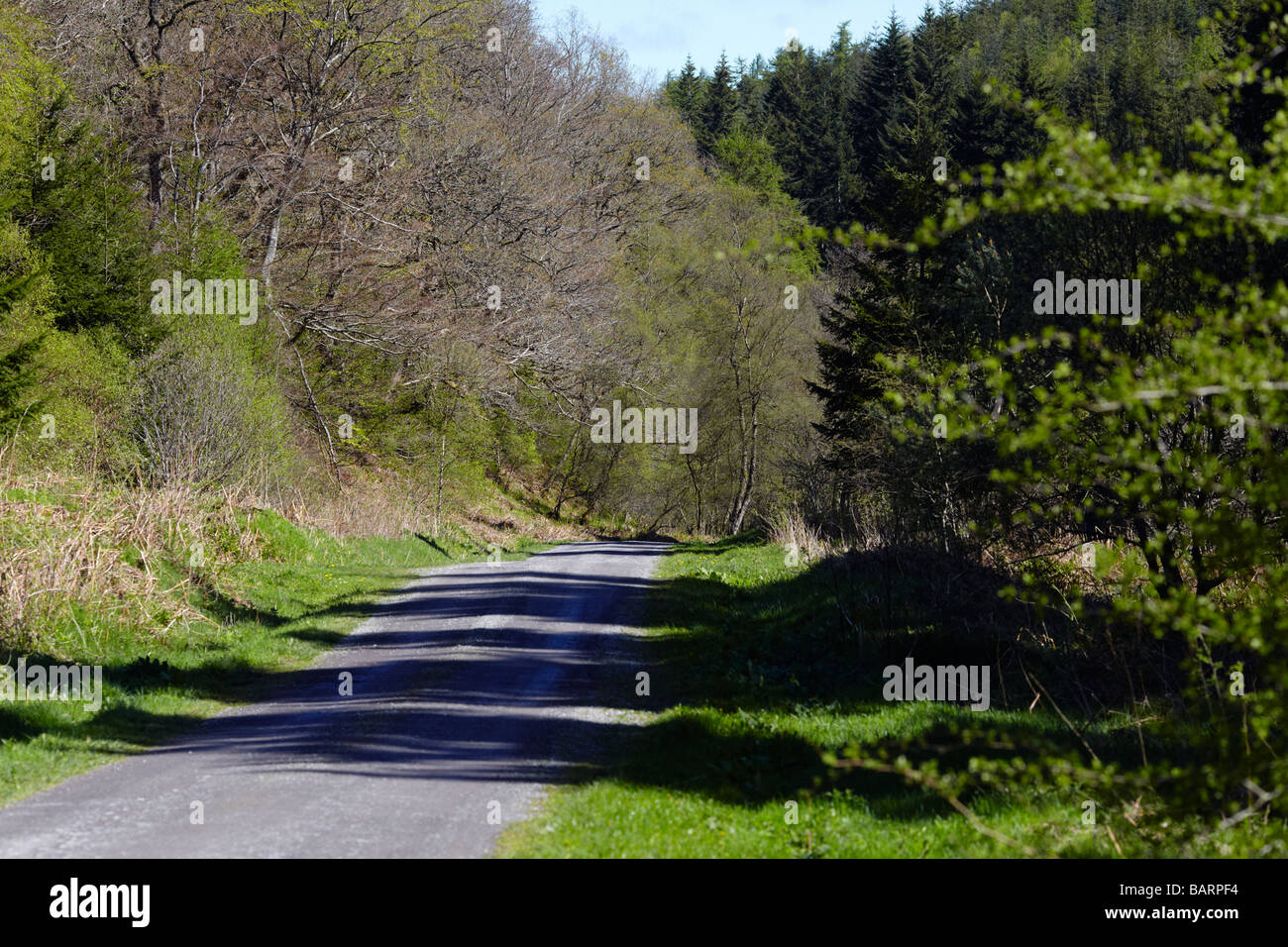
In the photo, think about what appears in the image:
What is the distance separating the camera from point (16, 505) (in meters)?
14.5

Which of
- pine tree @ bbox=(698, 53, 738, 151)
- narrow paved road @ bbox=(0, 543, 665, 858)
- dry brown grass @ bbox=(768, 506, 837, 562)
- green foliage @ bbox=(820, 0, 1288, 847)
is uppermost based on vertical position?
pine tree @ bbox=(698, 53, 738, 151)

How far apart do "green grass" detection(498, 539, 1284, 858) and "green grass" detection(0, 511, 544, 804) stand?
171 inches

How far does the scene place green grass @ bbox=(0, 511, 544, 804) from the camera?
10.2 metres

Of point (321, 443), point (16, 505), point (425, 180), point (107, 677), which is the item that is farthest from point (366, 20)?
point (107, 677)

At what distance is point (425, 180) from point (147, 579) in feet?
81.4

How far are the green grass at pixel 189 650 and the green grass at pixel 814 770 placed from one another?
435 cm

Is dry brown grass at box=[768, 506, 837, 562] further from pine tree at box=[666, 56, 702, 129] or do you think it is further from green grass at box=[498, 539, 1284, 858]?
pine tree at box=[666, 56, 702, 129]

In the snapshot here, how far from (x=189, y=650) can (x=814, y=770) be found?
830 centimetres

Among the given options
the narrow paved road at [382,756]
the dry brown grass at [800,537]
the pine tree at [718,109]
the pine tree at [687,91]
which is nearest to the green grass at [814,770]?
the narrow paved road at [382,756]

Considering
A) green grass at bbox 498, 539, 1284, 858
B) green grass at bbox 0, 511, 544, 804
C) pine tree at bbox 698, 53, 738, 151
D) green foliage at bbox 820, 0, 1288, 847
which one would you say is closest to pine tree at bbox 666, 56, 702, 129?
pine tree at bbox 698, 53, 738, 151

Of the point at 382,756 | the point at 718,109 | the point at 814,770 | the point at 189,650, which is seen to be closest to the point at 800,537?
the point at 189,650

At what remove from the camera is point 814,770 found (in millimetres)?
9414

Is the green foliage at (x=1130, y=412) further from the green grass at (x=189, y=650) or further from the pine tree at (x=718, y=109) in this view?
the pine tree at (x=718, y=109)
